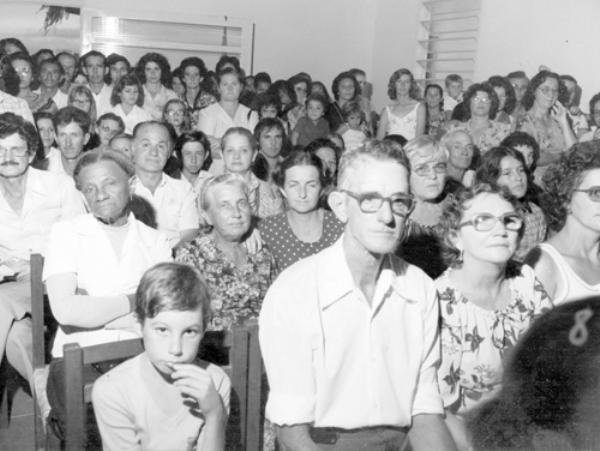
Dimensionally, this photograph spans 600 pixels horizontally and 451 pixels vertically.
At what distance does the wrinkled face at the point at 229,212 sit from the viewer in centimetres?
273

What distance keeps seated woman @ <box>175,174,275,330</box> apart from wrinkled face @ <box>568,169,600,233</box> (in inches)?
47.0

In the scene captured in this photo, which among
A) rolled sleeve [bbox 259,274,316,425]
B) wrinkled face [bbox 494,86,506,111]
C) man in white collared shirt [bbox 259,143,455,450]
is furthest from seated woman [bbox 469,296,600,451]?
wrinkled face [bbox 494,86,506,111]

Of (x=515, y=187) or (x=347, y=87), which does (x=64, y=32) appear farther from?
(x=515, y=187)

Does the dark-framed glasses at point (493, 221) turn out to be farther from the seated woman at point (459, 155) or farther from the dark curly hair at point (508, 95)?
the dark curly hair at point (508, 95)

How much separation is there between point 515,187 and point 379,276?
72.8 inches

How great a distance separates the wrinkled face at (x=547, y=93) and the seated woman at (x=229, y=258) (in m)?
3.29

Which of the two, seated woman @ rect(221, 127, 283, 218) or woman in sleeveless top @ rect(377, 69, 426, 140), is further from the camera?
woman in sleeveless top @ rect(377, 69, 426, 140)

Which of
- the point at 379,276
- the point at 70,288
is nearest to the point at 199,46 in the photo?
the point at 70,288

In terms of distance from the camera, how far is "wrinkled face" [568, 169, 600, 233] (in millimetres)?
2400

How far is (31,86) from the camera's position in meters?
5.78

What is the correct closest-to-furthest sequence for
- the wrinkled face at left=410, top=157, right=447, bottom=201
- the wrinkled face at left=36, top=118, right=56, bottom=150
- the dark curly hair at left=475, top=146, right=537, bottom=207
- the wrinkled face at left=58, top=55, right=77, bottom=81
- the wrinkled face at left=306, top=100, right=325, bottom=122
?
the wrinkled face at left=410, top=157, right=447, bottom=201, the dark curly hair at left=475, top=146, right=537, bottom=207, the wrinkled face at left=36, top=118, right=56, bottom=150, the wrinkled face at left=306, top=100, right=325, bottom=122, the wrinkled face at left=58, top=55, right=77, bottom=81

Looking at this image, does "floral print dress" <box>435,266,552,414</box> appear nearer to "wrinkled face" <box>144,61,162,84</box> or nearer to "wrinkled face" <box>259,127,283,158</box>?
"wrinkled face" <box>259,127,283,158</box>

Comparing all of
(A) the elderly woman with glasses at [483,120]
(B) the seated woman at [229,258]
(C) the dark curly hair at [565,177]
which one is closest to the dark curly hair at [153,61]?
(A) the elderly woman with glasses at [483,120]

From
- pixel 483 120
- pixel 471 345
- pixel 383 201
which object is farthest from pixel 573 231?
pixel 483 120
